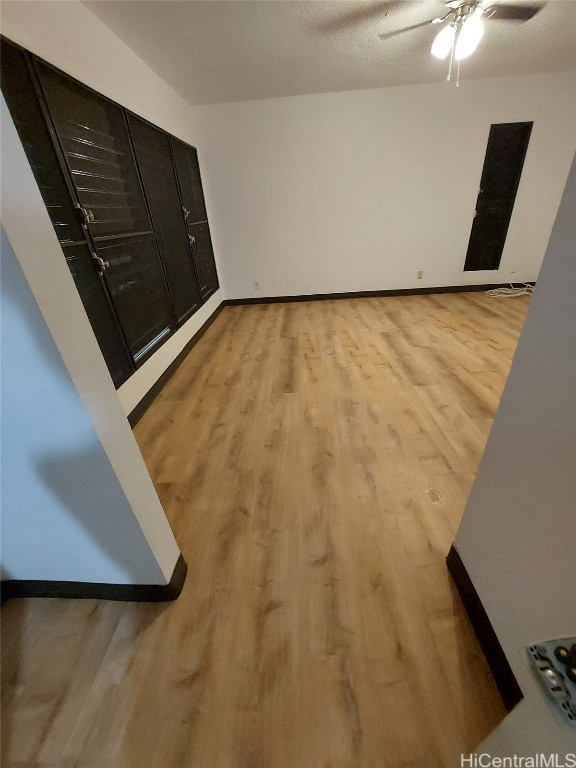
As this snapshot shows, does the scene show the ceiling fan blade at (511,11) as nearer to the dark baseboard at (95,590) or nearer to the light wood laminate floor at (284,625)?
the light wood laminate floor at (284,625)

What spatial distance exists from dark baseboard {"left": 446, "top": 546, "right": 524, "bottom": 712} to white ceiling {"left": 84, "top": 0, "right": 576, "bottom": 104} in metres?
3.17

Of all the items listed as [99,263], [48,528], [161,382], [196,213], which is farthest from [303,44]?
[48,528]

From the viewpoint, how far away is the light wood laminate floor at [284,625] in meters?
0.76

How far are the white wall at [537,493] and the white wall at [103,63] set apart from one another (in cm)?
200

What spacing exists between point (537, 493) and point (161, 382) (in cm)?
242

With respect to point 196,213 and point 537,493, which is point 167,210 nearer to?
point 196,213

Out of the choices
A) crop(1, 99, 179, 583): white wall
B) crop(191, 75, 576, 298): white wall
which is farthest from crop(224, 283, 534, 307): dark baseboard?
crop(1, 99, 179, 583): white wall

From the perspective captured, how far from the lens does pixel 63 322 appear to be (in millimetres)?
602

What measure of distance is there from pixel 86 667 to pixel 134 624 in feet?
0.49

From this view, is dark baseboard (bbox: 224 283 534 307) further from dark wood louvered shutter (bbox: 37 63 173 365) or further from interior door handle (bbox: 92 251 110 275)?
interior door handle (bbox: 92 251 110 275)

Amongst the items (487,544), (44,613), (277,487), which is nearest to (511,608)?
(487,544)

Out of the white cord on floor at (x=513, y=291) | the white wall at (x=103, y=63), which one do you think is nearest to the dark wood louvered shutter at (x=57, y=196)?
the white wall at (x=103, y=63)

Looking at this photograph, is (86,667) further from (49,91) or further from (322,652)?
(49,91)

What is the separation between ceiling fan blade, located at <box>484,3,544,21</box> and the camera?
187 centimetres
